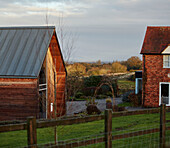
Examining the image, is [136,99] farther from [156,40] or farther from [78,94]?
[78,94]

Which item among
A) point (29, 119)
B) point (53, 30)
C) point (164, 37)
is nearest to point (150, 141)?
point (29, 119)

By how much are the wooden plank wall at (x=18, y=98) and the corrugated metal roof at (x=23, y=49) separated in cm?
46

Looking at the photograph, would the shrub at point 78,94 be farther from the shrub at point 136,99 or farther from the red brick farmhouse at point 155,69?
the red brick farmhouse at point 155,69

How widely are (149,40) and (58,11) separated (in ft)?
51.8

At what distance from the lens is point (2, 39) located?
18.1 meters

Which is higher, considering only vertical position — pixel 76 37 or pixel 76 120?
pixel 76 37

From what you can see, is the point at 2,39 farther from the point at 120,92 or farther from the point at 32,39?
the point at 120,92

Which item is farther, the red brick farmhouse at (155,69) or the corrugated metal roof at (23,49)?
the red brick farmhouse at (155,69)

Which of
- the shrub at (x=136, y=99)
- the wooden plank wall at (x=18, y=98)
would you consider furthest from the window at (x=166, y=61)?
the wooden plank wall at (x=18, y=98)

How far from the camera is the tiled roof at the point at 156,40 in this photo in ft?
77.2

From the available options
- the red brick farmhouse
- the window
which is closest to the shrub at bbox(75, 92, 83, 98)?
the red brick farmhouse

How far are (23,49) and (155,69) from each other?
11851mm

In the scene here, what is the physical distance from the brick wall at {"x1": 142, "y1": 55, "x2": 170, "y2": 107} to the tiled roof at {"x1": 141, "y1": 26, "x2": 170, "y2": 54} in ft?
1.96

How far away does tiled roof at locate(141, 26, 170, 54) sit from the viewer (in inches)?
926
